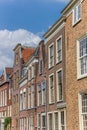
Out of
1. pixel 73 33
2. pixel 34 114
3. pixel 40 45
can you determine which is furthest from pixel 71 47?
pixel 34 114

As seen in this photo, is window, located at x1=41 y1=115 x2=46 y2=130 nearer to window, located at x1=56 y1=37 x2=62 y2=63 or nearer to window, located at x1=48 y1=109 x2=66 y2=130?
window, located at x1=48 y1=109 x2=66 y2=130

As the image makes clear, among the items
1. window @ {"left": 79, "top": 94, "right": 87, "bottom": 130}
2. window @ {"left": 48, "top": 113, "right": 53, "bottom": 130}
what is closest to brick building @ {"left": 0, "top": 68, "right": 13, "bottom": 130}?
window @ {"left": 48, "top": 113, "right": 53, "bottom": 130}

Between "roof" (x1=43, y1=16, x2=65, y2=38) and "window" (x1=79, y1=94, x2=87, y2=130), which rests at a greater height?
"roof" (x1=43, y1=16, x2=65, y2=38)

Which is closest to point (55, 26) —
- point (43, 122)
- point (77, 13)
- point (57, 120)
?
point (77, 13)

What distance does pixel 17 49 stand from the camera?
190ft

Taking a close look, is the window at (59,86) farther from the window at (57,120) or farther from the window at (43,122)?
the window at (43,122)

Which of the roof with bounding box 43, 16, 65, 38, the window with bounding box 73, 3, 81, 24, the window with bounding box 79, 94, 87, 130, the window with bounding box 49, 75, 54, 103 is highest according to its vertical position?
the roof with bounding box 43, 16, 65, 38

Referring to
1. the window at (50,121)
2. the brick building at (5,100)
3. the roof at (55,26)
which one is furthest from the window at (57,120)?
the brick building at (5,100)

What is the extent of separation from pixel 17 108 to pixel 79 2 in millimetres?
31000

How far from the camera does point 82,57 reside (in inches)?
1021

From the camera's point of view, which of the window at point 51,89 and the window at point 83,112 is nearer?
the window at point 83,112

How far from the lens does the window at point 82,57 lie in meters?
25.5

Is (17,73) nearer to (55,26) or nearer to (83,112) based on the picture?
(55,26)

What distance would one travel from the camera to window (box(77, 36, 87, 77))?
25484mm
